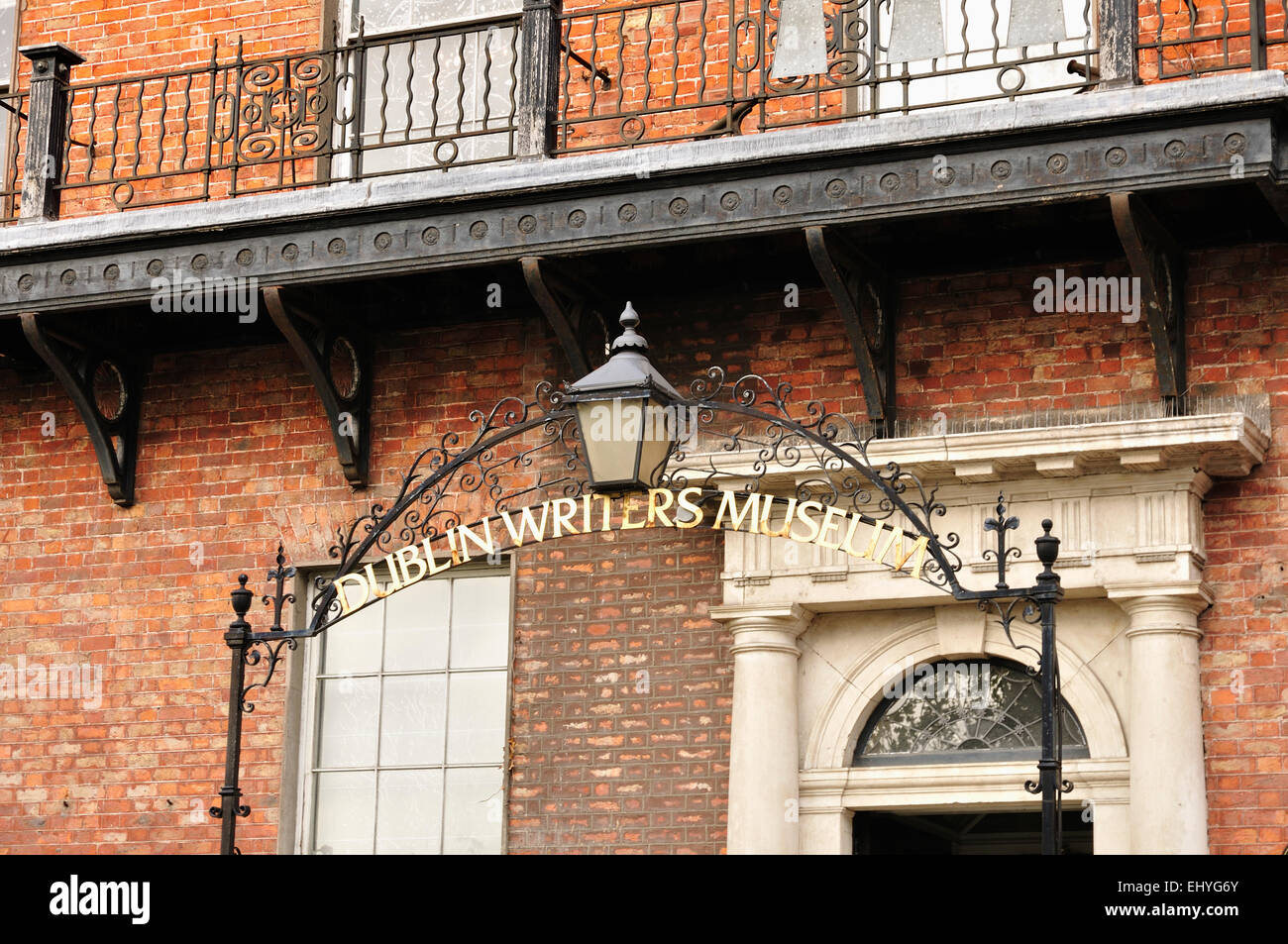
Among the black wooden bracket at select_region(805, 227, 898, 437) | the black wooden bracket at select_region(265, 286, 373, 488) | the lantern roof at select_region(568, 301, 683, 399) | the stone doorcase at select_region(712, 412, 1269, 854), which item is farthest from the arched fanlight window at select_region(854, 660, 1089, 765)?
the black wooden bracket at select_region(265, 286, 373, 488)

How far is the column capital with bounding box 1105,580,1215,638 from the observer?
868 centimetres

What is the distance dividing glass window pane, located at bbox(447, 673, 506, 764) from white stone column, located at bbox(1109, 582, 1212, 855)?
309 cm

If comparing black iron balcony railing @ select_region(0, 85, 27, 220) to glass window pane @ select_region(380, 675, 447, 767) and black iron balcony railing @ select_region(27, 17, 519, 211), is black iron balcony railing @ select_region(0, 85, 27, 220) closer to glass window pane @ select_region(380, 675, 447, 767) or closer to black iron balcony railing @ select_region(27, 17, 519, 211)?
black iron balcony railing @ select_region(27, 17, 519, 211)

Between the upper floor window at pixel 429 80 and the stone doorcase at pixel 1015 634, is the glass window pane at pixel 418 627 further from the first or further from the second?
the upper floor window at pixel 429 80

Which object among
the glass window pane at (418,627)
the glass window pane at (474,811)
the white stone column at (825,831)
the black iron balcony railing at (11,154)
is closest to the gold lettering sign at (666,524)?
the glass window pane at (418,627)

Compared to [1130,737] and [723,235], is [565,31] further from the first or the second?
[1130,737]

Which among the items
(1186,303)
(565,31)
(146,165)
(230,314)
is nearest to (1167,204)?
(1186,303)

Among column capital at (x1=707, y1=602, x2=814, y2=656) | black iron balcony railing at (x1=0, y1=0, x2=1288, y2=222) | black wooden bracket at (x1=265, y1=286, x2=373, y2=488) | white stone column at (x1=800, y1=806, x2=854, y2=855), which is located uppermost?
black iron balcony railing at (x1=0, y1=0, x2=1288, y2=222)

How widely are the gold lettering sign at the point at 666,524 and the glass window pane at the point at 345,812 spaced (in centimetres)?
121

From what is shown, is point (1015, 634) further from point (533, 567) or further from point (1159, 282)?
point (533, 567)

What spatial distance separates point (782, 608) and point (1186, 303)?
2.27 meters

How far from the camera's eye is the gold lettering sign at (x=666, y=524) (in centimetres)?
772

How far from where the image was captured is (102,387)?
11031 mm

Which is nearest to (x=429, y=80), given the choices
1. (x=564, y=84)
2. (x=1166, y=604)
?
(x=564, y=84)
